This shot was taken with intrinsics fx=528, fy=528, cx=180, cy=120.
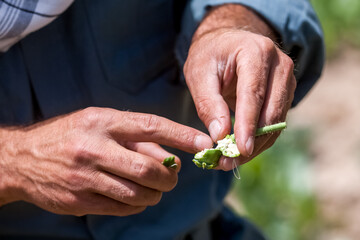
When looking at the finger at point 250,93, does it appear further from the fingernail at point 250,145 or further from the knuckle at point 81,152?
the knuckle at point 81,152

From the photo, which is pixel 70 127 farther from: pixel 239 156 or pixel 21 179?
pixel 239 156

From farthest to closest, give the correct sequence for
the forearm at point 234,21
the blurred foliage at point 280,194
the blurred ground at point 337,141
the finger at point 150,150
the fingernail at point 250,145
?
1. the blurred ground at point 337,141
2. the blurred foliage at point 280,194
3. the forearm at point 234,21
4. the finger at point 150,150
5. the fingernail at point 250,145

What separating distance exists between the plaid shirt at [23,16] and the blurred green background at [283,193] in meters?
1.39

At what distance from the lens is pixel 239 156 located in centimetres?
86

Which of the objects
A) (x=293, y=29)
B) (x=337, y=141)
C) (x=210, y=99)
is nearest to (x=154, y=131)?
(x=210, y=99)

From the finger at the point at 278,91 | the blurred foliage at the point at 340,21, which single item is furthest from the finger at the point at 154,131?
the blurred foliage at the point at 340,21

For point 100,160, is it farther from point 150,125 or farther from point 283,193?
point 283,193

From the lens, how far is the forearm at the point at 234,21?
1.13 metres

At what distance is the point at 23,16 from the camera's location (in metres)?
1.01

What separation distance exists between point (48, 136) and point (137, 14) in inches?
16.5

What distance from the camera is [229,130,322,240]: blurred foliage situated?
7.12 feet

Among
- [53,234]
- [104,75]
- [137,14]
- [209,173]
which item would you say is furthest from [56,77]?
[209,173]

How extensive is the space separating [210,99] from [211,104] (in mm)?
13

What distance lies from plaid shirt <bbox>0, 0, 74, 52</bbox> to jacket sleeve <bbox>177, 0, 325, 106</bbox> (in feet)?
1.00
